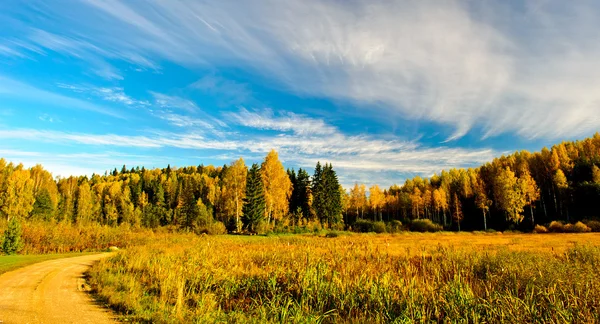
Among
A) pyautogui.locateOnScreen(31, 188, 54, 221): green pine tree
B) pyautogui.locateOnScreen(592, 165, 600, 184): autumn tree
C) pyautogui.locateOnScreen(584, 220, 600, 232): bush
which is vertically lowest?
pyautogui.locateOnScreen(584, 220, 600, 232): bush

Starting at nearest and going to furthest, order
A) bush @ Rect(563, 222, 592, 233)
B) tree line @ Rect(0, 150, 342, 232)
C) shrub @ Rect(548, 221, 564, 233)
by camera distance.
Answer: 1. bush @ Rect(563, 222, 592, 233)
2. shrub @ Rect(548, 221, 564, 233)
3. tree line @ Rect(0, 150, 342, 232)

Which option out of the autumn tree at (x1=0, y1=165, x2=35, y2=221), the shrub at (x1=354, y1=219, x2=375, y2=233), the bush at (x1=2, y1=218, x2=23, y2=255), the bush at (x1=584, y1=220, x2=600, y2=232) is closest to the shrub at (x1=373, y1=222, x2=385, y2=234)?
the shrub at (x1=354, y1=219, x2=375, y2=233)

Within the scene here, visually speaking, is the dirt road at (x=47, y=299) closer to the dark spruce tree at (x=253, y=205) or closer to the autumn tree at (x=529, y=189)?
the dark spruce tree at (x=253, y=205)

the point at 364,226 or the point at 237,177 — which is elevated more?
the point at 237,177

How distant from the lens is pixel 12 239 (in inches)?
758

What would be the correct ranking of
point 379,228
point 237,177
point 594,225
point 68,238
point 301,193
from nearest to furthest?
point 68,238 → point 594,225 → point 237,177 → point 379,228 → point 301,193

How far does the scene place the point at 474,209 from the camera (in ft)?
235

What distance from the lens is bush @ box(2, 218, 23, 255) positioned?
18969 millimetres

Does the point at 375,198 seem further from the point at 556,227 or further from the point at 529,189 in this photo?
the point at 556,227

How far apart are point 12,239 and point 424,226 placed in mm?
61116

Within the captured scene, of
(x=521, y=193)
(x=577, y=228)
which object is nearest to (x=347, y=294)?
(x=577, y=228)

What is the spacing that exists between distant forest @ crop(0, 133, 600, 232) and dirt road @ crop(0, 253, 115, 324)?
29.3 meters

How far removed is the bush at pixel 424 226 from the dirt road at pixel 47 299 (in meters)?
60.0

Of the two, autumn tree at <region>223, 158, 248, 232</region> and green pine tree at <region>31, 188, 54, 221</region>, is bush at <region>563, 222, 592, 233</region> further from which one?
green pine tree at <region>31, 188, 54, 221</region>
